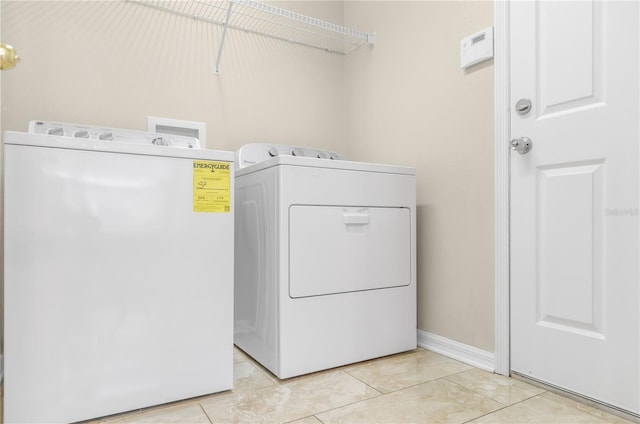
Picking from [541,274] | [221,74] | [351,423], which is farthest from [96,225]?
[541,274]

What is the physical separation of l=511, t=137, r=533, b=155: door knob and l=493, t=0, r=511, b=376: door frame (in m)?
0.04

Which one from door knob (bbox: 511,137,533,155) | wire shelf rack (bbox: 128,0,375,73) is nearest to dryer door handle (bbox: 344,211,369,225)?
door knob (bbox: 511,137,533,155)

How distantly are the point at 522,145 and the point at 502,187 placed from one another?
0.17 meters

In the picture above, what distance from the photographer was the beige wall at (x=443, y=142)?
1.60 m

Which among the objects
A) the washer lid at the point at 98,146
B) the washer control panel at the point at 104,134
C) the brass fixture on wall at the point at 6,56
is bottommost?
the washer lid at the point at 98,146

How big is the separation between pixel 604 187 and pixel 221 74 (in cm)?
174

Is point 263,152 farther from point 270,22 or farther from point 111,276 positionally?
point 111,276

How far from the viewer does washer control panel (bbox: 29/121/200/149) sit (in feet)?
4.70

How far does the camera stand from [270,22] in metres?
2.20

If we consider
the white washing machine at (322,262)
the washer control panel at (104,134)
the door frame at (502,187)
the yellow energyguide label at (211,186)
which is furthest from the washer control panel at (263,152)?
the door frame at (502,187)

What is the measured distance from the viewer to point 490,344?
1.56 meters

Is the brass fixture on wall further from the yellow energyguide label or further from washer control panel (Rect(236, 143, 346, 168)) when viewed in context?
washer control panel (Rect(236, 143, 346, 168))

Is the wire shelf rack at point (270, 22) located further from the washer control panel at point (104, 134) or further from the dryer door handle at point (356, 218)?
the dryer door handle at point (356, 218)

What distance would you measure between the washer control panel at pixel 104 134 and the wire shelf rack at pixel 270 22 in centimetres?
58
